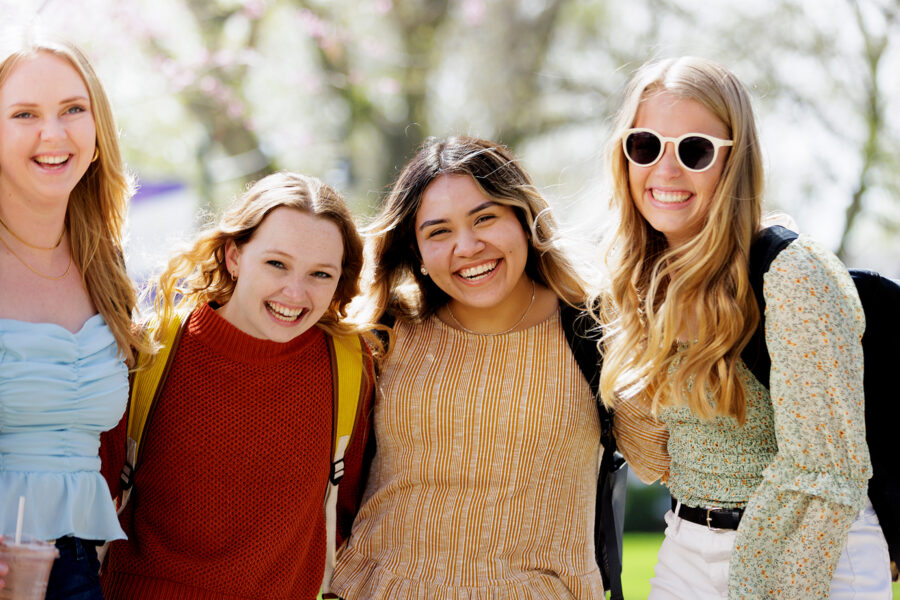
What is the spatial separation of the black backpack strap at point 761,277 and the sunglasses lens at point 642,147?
427mm

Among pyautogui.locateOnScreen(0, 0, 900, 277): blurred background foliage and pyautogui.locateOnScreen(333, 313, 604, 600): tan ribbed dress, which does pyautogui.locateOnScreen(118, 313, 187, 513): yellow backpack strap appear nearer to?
pyautogui.locateOnScreen(333, 313, 604, 600): tan ribbed dress

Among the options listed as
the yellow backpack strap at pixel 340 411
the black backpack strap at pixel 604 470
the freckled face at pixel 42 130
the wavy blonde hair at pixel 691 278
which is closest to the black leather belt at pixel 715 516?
the wavy blonde hair at pixel 691 278

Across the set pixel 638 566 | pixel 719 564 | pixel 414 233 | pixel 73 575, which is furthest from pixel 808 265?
pixel 638 566

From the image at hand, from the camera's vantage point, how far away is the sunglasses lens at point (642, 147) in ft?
9.78

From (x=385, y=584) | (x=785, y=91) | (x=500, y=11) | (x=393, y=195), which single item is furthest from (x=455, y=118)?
(x=385, y=584)

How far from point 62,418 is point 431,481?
1.25m

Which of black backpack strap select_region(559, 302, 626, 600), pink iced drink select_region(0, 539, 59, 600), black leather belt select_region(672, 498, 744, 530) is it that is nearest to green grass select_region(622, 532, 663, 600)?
black backpack strap select_region(559, 302, 626, 600)

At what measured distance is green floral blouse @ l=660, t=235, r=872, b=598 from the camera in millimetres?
2484

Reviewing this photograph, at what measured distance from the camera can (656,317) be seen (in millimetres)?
2992

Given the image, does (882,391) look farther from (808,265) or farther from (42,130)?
(42,130)

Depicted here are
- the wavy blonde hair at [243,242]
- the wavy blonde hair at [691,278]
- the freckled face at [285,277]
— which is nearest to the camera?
the wavy blonde hair at [691,278]

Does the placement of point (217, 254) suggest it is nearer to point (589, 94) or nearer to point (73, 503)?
point (73, 503)

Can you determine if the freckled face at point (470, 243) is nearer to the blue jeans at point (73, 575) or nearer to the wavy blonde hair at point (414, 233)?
the wavy blonde hair at point (414, 233)

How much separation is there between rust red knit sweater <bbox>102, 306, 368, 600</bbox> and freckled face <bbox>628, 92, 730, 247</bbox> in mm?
1310
